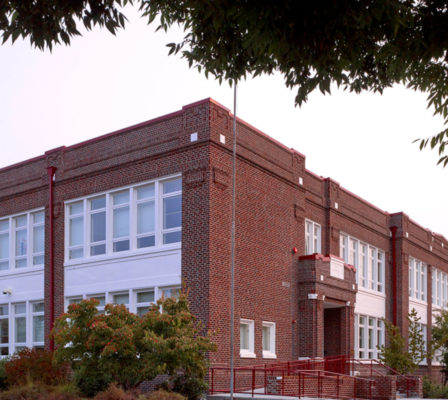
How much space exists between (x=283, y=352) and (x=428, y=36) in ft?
62.0

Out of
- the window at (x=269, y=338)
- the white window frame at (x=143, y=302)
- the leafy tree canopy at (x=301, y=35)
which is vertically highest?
the leafy tree canopy at (x=301, y=35)

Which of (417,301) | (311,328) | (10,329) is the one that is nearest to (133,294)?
(311,328)

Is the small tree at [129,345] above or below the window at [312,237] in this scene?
below

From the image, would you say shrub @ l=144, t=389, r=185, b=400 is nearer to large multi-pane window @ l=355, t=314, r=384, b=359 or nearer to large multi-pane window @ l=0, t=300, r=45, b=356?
large multi-pane window @ l=0, t=300, r=45, b=356

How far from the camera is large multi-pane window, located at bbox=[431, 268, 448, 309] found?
45375 mm

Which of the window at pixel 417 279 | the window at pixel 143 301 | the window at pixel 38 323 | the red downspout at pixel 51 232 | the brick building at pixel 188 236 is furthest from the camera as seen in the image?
the window at pixel 417 279

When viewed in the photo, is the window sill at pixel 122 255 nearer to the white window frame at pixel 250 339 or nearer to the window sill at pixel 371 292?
the white window frame at pixel 250 339

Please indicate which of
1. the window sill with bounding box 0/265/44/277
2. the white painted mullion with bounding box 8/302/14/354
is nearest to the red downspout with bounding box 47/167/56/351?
the window sill with bounding box 0/265/44/277

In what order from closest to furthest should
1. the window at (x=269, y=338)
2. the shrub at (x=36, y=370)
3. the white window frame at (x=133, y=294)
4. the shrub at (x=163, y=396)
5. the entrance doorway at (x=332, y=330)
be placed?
the shrub at (x=163, y=396) → the shrub at (x=36, y=370) → the white window frame at (x=133, y=294) → the window at (x=269, y=338) → the entrance doorway at (x=332, y=330)

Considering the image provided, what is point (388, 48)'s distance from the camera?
10.9 m

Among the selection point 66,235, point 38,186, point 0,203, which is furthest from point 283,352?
point 0,203

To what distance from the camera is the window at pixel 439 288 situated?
45.4m

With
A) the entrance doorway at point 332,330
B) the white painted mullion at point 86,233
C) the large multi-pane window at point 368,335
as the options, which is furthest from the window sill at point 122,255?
the large multi-pane window at point 368,335

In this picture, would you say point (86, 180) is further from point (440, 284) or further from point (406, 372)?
point (440, 284)
